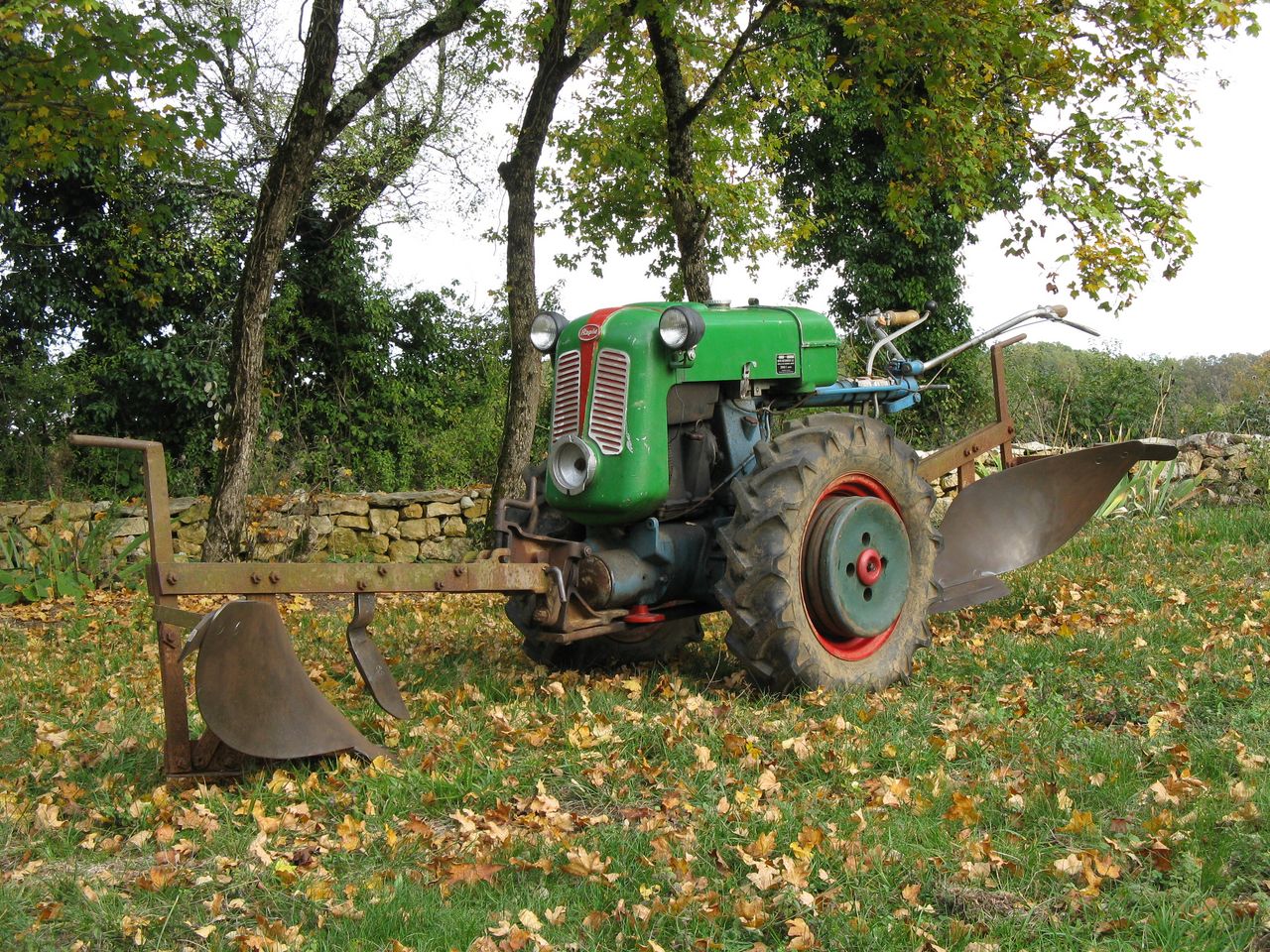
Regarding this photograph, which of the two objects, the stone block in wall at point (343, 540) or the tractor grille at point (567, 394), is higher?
the tractor grille at point (567, 394)

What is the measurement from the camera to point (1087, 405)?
17.6 metres

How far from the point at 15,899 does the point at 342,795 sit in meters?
1.00

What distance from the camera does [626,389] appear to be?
487 centimetres

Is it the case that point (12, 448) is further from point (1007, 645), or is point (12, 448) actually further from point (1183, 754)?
point (1183, 754)

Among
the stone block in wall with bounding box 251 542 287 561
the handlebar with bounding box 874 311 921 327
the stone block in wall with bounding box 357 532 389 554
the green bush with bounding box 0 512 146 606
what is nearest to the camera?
the handlebar with bounding box 874 311 921 327

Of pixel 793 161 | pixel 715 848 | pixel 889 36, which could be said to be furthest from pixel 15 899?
pixel 793 161

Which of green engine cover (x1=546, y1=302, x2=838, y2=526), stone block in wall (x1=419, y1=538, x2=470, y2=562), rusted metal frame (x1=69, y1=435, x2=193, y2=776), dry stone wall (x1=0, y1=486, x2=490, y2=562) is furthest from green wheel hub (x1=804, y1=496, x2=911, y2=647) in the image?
stone block in wall (x1=419, y1=538, x2=470, y2=562)

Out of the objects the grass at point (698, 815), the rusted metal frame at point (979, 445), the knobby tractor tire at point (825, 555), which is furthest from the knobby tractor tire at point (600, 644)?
the rusted metal frame at point (979, 445)

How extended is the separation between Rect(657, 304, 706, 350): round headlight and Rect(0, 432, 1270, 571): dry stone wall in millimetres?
5750

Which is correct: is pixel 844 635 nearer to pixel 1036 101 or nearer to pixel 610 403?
pixel 610 403

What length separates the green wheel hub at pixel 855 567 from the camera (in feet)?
16.2

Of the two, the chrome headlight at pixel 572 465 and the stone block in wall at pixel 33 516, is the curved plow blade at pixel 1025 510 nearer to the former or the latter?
the chrome headlight at pixel 572 465

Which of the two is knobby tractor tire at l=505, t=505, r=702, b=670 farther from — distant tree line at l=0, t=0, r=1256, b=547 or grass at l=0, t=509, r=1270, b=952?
Result: distant tree line at l=0, t=0, r=1256, b=547

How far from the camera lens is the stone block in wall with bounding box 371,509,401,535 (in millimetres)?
11117
